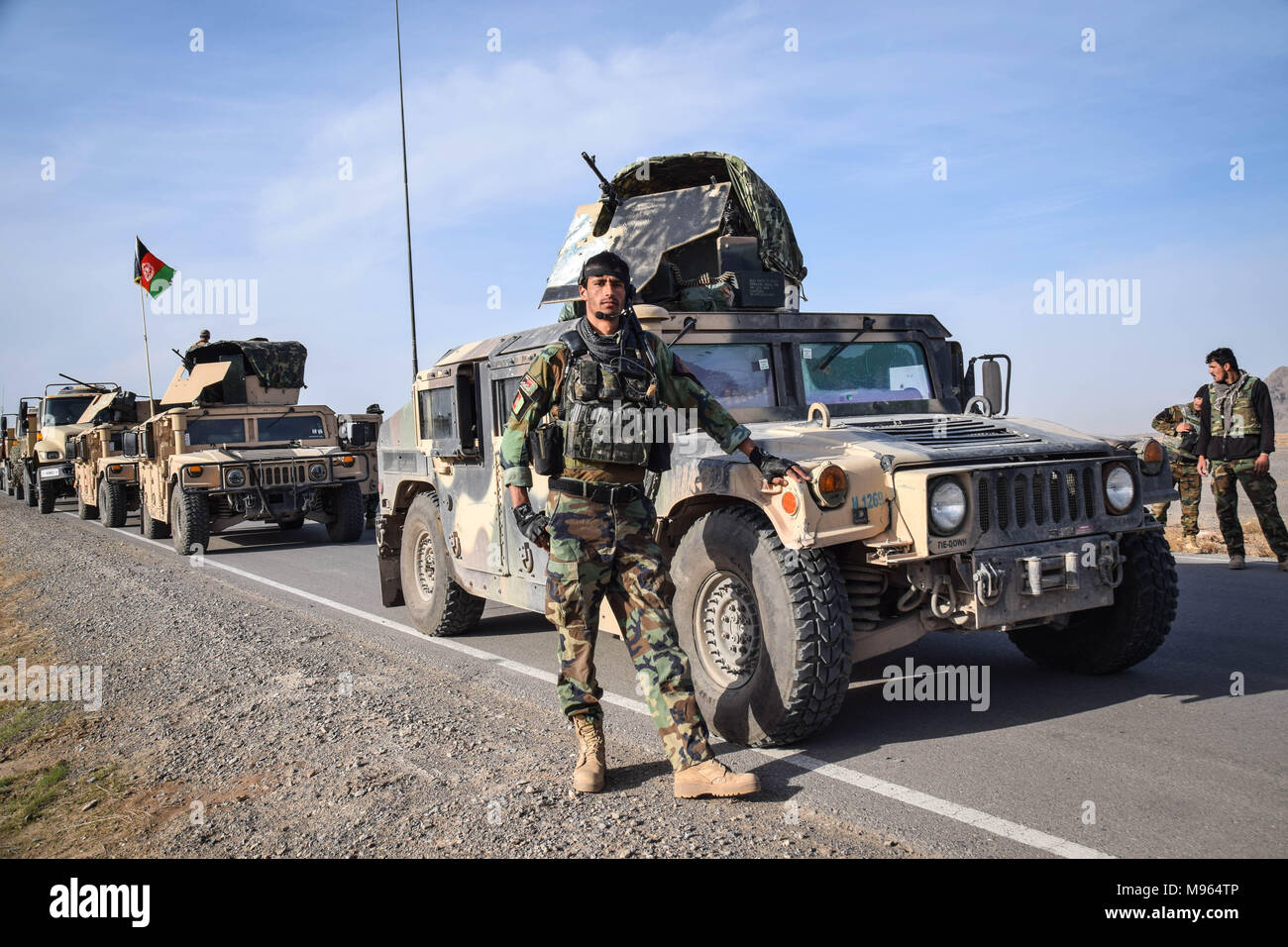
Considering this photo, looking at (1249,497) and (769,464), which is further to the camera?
(1249,497)

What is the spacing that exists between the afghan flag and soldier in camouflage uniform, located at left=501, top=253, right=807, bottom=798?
777 inches

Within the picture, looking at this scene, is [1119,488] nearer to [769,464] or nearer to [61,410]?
[769,464]

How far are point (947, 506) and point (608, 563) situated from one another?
4.43ft

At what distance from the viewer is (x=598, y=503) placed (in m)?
3.96

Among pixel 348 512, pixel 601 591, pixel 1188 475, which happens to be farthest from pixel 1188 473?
pixel 348 512

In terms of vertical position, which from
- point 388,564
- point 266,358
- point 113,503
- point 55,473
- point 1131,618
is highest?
point 266,358

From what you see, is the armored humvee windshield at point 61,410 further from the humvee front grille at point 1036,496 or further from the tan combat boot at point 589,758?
the humvee front grille at point 1036,496

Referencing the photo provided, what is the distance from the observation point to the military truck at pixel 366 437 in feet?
39.9

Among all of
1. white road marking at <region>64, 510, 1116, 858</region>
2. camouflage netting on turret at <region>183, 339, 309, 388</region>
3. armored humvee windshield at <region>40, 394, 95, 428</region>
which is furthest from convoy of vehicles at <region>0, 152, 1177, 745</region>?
armored humvee windshield at <region>40, 394, 95, 428</region>

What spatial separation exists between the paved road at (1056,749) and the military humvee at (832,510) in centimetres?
31

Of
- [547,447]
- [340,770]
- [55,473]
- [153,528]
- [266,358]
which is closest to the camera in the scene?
[547,447]

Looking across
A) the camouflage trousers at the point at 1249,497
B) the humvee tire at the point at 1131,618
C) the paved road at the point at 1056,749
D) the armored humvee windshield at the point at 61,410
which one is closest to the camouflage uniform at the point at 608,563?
the paved road at the point at 1056,749

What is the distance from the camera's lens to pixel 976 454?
4.19 m
